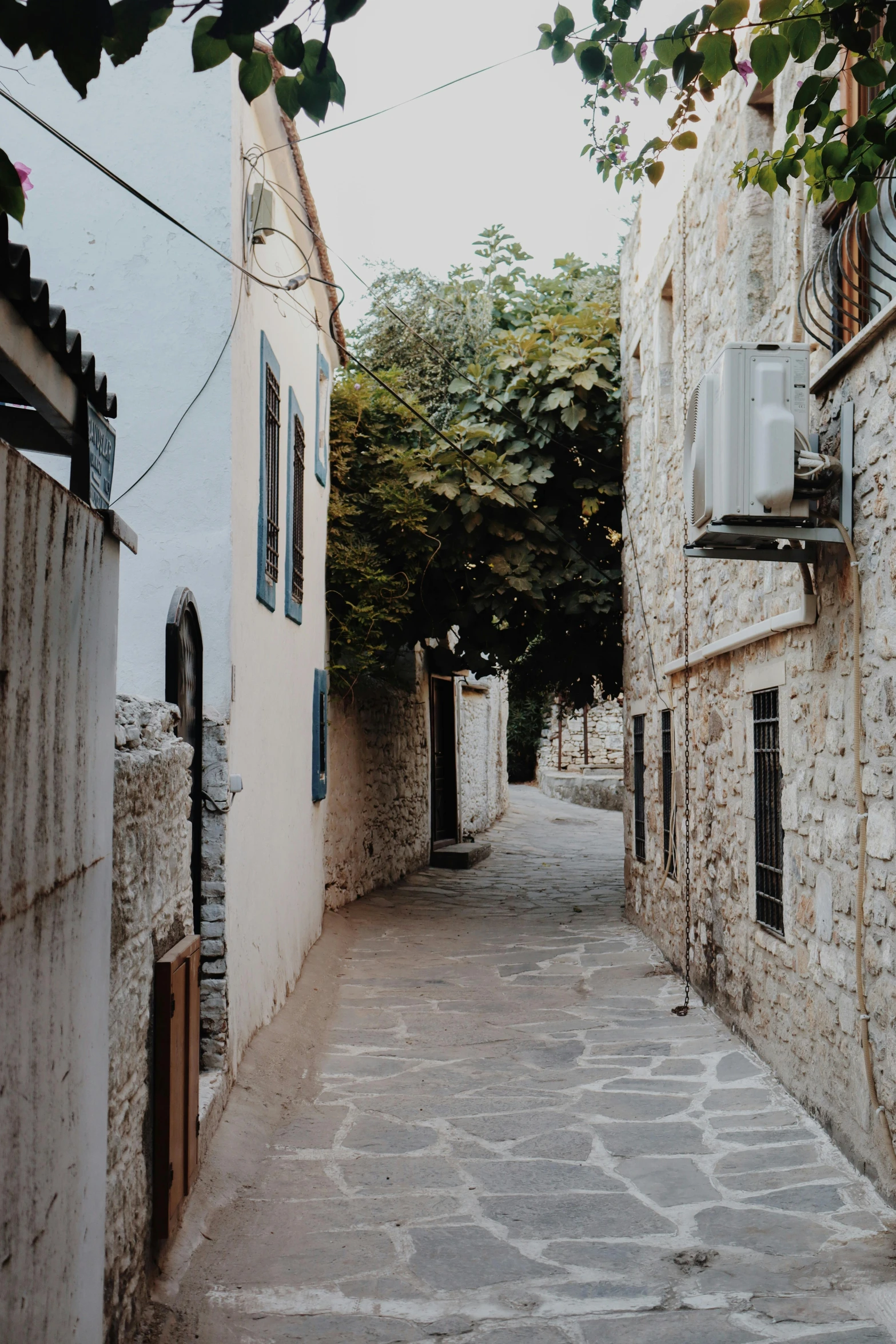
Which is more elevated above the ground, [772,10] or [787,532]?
[772,10]

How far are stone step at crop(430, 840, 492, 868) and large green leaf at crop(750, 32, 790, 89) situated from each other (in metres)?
13.5

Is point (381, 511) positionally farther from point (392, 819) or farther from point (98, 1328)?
point (98, 1328)

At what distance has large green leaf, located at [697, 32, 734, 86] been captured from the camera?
2951 mm

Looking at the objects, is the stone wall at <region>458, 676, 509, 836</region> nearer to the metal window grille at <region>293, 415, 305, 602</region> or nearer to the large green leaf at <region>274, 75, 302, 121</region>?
the metal window grille at <region>293, 415, 305, 602</region>

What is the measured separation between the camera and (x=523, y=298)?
13.4m

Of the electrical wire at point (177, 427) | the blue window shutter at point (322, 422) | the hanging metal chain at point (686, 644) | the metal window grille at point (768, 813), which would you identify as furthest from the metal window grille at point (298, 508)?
the metal window grille at point (768, 813)

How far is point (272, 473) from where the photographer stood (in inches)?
275

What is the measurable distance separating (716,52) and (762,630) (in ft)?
11.4

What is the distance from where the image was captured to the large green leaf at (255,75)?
8.02ft

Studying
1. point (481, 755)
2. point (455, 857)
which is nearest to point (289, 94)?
point (455, 857)

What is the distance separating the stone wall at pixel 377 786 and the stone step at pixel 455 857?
179 millimetres

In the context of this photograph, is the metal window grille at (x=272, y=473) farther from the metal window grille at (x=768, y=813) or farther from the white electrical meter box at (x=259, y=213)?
the metal window grille at (x=768, y=813)

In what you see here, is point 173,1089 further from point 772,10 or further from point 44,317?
point 772,10

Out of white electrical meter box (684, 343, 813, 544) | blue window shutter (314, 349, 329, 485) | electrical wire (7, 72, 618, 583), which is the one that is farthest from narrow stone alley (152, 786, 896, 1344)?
blue window shutter (314, 349, 329, 485)
